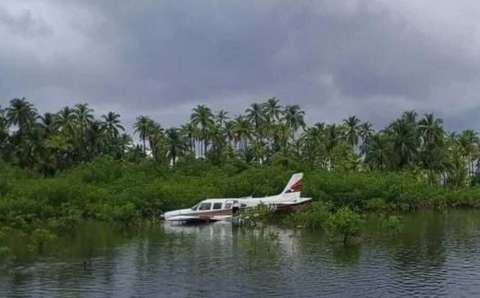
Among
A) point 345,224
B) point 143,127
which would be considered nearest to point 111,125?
point 143,127

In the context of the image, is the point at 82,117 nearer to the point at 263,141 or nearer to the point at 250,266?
the point at 263,141

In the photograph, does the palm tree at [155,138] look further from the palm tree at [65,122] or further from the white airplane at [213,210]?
the white airplane at [213,210]

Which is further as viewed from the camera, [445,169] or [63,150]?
[445,169]

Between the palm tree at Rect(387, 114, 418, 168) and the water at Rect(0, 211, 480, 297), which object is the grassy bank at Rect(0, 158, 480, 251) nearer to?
the water at Rect(0, 211, 480, 297)

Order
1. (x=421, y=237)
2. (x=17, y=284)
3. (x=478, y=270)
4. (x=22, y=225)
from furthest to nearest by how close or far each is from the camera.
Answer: (x=22, y=225), (x=421, y=237), (x=478, y=270), (x=17, y=284)

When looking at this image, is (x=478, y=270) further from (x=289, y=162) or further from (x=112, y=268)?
(x=289, y=162)

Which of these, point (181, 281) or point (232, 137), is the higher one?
point (232, 137)

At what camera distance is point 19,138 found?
10206 centimetres

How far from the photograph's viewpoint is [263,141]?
376 ft

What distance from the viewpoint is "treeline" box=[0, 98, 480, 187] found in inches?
4178

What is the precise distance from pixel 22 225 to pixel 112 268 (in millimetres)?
23408

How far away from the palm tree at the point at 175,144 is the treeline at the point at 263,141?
171 mm

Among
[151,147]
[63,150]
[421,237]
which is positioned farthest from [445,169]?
[421,237]

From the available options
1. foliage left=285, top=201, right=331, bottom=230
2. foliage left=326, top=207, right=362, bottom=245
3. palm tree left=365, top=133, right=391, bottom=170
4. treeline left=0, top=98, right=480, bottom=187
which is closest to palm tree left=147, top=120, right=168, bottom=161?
treeline left=0, top=98, right=480, bottom=187
